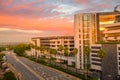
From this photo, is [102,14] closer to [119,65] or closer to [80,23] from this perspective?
[80,23]

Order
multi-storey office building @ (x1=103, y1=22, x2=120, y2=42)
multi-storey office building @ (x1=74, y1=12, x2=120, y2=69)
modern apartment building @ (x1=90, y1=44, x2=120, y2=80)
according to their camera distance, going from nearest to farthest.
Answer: modern apartment building @ (x1=90, y1=44, x2=120, y2=80), multi-storey office building @ (x1=103, y1=22, x2=120, y2=42), multi-storey office building @ (x1=74, y1=12, x2=120, y2=69)

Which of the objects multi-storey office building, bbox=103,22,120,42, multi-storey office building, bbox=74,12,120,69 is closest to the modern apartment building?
multi-storey office building, bbox=103,22,120,42

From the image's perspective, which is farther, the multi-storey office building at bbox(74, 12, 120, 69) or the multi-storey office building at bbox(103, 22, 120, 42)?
the multi-storey office building at bbox(74, 12, 120, 69)

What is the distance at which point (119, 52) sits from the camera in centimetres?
11238

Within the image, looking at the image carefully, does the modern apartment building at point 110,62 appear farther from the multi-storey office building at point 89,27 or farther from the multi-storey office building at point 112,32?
the multi-storey office building at point 89,27

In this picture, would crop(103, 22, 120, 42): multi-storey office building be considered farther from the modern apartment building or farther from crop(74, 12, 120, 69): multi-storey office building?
the modern apartment building

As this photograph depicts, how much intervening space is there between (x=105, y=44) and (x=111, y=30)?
68.2 feet

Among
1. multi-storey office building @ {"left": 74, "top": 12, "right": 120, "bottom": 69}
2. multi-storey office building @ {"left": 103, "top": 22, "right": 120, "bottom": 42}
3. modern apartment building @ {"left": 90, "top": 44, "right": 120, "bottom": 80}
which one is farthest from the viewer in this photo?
multi-storey office building @ {"left": 74, "top": 12, "right": 120, "bottom": 69}

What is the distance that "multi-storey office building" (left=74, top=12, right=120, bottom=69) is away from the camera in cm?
14950

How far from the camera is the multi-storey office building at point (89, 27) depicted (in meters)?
150

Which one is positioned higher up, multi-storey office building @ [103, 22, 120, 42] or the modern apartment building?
multi-storey office building @ [103, 22, 120, 42]

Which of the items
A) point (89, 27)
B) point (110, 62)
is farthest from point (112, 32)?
point (110, 62)

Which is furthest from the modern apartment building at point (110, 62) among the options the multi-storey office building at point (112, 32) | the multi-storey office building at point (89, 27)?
the multi-storey office building at point (89, 27)

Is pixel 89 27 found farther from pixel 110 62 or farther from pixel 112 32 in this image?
pixel 110 62
